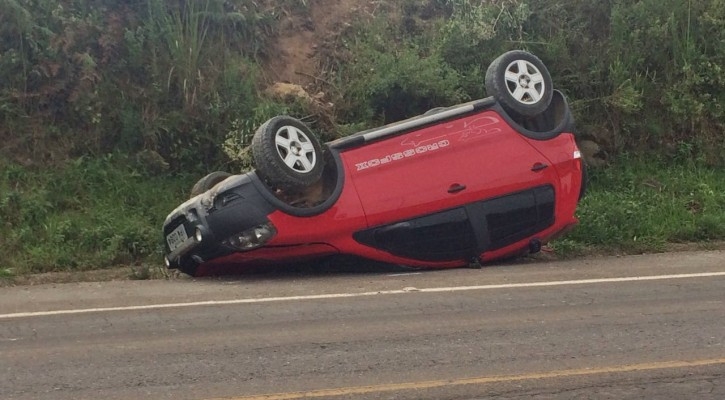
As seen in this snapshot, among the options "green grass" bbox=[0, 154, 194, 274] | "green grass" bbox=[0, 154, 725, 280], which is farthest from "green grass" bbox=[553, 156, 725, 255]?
"green grass" bbox=[0, 154, 194, 274]

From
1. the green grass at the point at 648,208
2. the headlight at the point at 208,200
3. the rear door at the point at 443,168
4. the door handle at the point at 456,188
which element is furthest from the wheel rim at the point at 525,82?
the headlight at the point at 208,200

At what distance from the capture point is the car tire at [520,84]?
9.05 meters

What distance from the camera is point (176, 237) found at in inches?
337

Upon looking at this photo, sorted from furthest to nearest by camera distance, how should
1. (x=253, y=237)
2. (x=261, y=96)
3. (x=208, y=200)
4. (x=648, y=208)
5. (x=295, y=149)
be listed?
(x=261, y=96) < (x=648, y=208) < (x=295, y=149) < (x=208, y=200) < (x=253, y=237)

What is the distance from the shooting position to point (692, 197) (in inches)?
480

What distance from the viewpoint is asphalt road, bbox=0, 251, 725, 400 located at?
5.09 meters

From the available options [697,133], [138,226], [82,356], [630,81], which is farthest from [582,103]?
[82,356]

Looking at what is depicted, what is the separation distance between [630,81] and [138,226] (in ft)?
24.5

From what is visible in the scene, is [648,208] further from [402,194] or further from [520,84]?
[402,194]

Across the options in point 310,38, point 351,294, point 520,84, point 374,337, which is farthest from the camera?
point 310,38

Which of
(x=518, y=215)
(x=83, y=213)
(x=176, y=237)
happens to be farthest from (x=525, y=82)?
(x=83, y=213)

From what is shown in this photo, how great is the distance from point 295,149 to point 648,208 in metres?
5.46

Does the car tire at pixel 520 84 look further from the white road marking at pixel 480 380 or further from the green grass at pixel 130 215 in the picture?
the white road marking at pixel 480 380

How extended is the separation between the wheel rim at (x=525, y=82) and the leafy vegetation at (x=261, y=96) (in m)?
2.08
